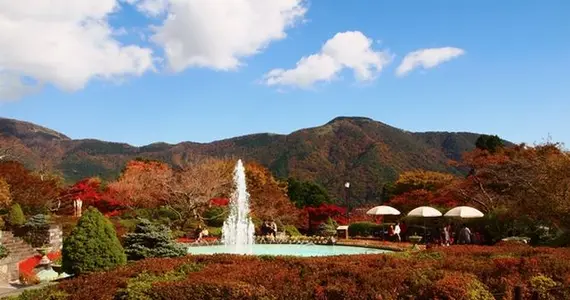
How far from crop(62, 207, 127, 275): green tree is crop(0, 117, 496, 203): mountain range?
5761cm

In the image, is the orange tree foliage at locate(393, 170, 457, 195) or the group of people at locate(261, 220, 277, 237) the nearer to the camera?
the group of people at locate(261, 220, 277, 237)

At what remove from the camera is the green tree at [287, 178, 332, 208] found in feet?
155

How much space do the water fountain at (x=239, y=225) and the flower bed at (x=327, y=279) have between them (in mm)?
13024

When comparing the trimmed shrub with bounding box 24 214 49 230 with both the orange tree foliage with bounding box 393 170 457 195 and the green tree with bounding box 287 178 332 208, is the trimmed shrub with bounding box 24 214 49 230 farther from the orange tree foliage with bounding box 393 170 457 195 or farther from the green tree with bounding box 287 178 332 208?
the orange tree foliage with bounding box 393 170 457 195

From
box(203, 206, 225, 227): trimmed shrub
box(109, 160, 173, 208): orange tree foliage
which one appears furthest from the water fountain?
box(109, 160, 173, 208): orange tree foliage

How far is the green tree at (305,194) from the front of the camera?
4731cm

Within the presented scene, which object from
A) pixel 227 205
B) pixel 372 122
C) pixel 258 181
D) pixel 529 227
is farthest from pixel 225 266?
pixel 372 122

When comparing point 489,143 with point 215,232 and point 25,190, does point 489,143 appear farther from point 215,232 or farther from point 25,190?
point 25,190

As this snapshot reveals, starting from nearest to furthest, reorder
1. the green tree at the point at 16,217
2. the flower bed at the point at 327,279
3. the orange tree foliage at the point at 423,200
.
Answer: the flower bed at the point at 327,279
the green tree at the point at 16,217
the orange tree foliage at the point at 423,200

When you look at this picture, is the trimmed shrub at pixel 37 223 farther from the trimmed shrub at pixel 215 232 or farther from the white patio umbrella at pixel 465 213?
the white patio umbrella at pixel 465 213

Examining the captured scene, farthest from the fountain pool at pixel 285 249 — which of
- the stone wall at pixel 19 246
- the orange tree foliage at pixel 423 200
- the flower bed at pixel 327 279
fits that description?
the orange tree foliage at pixel 423 200

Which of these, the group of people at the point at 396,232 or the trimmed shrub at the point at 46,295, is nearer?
the trimmed shrub at the point at 46,295

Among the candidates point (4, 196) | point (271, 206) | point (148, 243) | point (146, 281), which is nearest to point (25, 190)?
point (4, 196)

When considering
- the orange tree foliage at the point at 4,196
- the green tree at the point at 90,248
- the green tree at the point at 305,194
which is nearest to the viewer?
the green tree at the point at 90,248
